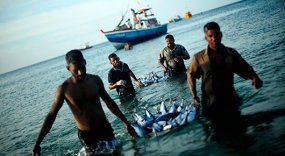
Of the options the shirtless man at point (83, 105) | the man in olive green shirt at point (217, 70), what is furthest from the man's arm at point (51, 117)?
the man in olive green shirt at point (217, 70)

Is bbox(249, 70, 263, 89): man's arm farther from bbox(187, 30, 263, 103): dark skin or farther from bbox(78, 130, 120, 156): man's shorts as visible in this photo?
bbox(78, 130, 120, 156): man's shorts

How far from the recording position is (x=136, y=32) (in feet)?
162

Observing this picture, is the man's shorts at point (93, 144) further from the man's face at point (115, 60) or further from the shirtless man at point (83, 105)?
the man's face at point (115, 60)

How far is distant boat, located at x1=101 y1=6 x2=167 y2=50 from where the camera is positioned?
159 ft

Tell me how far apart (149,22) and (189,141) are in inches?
2062

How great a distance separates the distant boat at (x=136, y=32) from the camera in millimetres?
A: 48375

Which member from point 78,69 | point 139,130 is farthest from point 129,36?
point 78,69

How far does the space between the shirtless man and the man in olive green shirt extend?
5.46ft

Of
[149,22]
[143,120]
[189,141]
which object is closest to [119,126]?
[143,120]

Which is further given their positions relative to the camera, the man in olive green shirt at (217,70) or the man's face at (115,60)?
the man's face at (115,60)

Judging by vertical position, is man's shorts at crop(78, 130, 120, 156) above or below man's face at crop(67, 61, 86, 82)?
below

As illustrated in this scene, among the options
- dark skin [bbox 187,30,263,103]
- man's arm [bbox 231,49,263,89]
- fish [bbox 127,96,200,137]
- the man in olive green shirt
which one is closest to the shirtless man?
fish [bbox 127,96,200,137]

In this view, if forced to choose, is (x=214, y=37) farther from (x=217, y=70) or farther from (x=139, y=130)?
(x=139, y=130)

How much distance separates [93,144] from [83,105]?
0.82m
